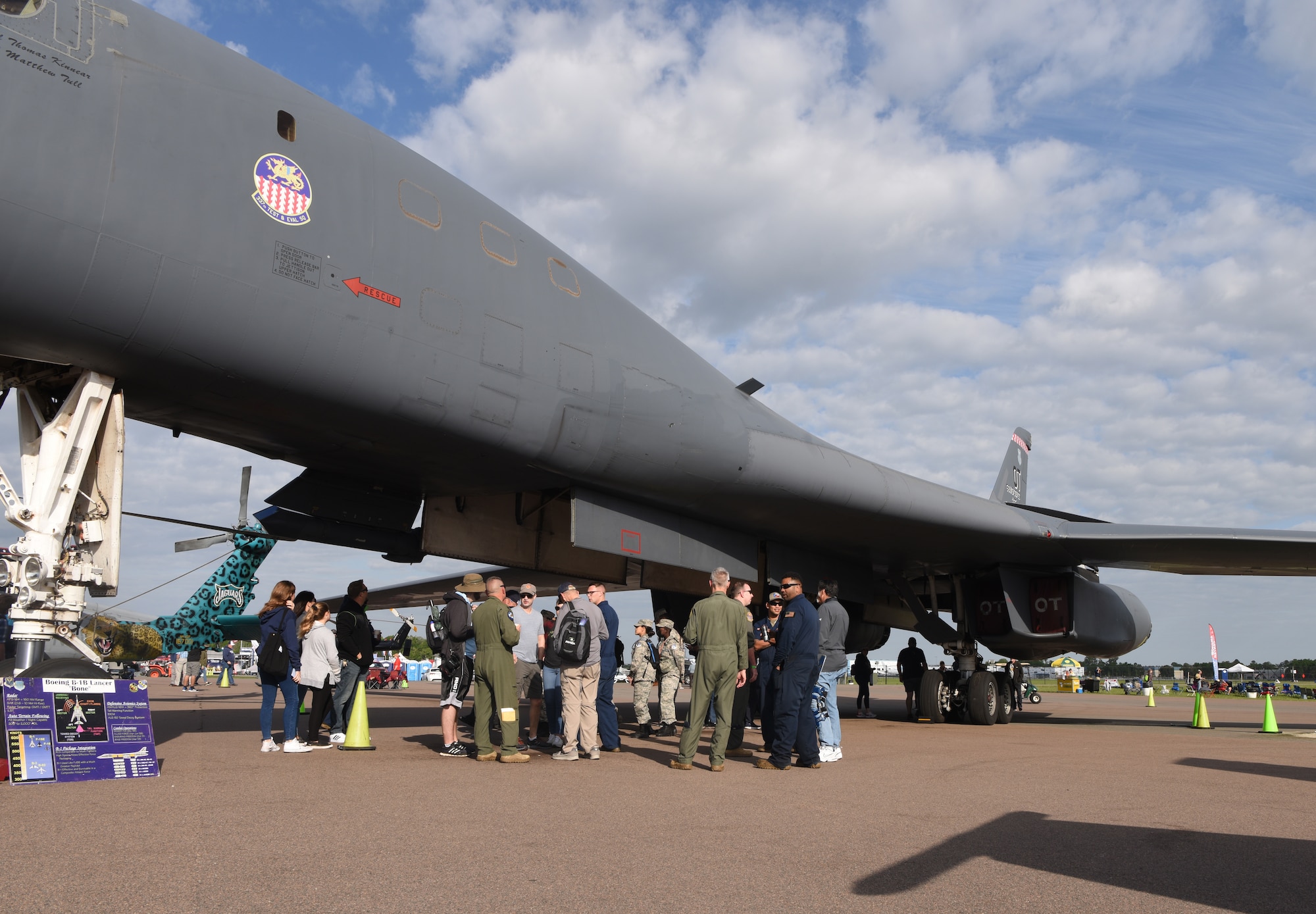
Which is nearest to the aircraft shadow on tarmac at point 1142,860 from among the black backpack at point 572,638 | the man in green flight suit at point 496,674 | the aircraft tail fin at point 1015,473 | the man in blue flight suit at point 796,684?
the man in blue flight suit at point 796,684

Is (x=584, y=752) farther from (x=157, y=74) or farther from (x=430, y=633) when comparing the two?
(x=157, y=74)

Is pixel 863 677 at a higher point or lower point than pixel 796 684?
lower

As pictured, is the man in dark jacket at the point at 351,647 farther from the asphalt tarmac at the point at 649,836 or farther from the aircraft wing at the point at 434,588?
the aircraft wing at the point at 434,588

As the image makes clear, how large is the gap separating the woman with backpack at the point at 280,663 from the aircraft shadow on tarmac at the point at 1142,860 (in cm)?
516

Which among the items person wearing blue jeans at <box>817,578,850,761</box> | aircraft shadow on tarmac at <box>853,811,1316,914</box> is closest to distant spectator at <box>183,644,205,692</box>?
person wearing blue jeans at <box>817,578,850,761</box>

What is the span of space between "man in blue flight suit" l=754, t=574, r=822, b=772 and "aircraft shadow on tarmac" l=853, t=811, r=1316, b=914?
2.22 meters

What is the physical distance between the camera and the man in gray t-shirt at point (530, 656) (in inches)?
325

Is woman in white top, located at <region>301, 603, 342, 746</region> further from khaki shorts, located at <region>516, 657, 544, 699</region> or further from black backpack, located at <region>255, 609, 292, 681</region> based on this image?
khaki shorts, located at <region>516, 657, 544, 699</region>

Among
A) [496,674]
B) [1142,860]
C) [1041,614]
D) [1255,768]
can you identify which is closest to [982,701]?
[1041,614]

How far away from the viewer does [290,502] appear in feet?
25.9

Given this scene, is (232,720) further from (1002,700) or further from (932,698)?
(1002,700)

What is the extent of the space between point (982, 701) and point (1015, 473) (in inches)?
366

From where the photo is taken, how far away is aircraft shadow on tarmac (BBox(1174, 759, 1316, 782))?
683 cm

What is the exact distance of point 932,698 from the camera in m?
12.9
